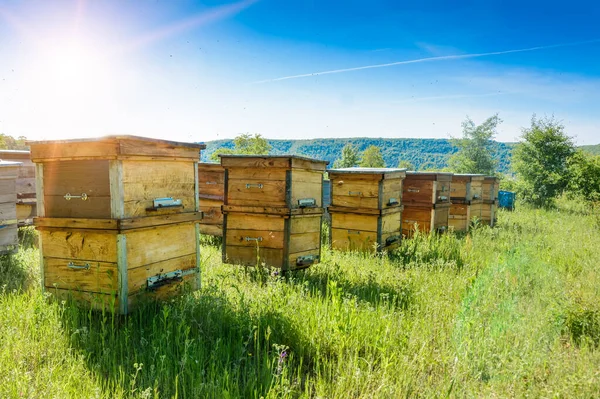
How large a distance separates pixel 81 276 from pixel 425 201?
7533mm

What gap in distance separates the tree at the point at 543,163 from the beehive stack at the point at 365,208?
1832 cm

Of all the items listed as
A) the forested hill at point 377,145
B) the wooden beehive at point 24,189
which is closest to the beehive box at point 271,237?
the wooden beehive at point 24,189

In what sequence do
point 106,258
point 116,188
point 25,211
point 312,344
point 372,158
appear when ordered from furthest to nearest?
1. point 372,158
2. point 25,211
3. point 106,258
4. point 116,188
5. point 312,344

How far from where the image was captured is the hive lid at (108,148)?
363 cm

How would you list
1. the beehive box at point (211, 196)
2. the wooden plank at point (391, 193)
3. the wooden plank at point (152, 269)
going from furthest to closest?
1. the beehive box at point (211, 196)
2. the wooden plank at point (391, 193)
3. the wooden plank at point (152, 269)

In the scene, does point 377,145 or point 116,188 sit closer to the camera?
point 116,188

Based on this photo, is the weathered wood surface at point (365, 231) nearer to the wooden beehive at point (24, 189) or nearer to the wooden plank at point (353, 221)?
the wooden plank at point (353, 221)

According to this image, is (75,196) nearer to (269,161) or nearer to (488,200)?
(269,161)

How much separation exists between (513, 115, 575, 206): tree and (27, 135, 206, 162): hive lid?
2326 cm

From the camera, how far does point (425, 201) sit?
31.3 ft

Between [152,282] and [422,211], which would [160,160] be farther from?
[422,211]

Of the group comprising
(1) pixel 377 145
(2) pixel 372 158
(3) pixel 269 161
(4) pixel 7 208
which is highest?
(1) pixel 377 145

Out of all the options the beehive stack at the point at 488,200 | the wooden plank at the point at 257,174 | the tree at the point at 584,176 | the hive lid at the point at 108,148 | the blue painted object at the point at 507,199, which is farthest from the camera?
the tree at the point at 584,176

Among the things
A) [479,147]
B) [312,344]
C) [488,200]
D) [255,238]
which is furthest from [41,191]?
[479,147]
